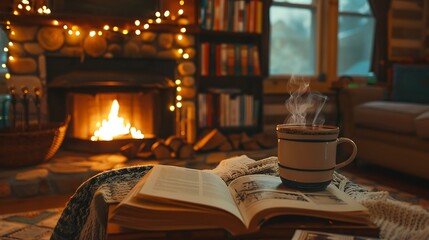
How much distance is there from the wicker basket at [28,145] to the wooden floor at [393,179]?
75.6 inches

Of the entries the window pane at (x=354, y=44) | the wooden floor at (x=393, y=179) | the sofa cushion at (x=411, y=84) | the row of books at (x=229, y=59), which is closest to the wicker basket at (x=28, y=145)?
the row of books at (x=229, y=59)

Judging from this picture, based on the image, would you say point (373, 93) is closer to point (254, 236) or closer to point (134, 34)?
point (134, 34)

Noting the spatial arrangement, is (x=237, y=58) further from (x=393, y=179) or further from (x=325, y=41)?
(x=393, y=179)

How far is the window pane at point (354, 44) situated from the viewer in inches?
149

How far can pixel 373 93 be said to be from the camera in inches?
114

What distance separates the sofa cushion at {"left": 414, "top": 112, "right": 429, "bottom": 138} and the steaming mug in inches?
68.0

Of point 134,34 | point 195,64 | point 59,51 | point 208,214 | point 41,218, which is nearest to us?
point 208,214

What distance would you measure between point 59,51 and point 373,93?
2.21 metres

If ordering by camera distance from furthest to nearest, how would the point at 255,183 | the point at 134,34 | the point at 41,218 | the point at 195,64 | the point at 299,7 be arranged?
the point at 299,7 < the point at 195,64 < the point at 134,34 < the point at 41,218 < the point at 255,183

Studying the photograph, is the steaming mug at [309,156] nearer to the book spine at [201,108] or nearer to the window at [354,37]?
the book spine at [201,108]

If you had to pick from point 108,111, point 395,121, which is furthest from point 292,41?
point 108,111

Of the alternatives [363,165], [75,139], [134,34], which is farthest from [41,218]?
[363,165]

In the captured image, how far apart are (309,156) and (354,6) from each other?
3538 mm

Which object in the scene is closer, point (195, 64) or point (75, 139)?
point (75, 139)
